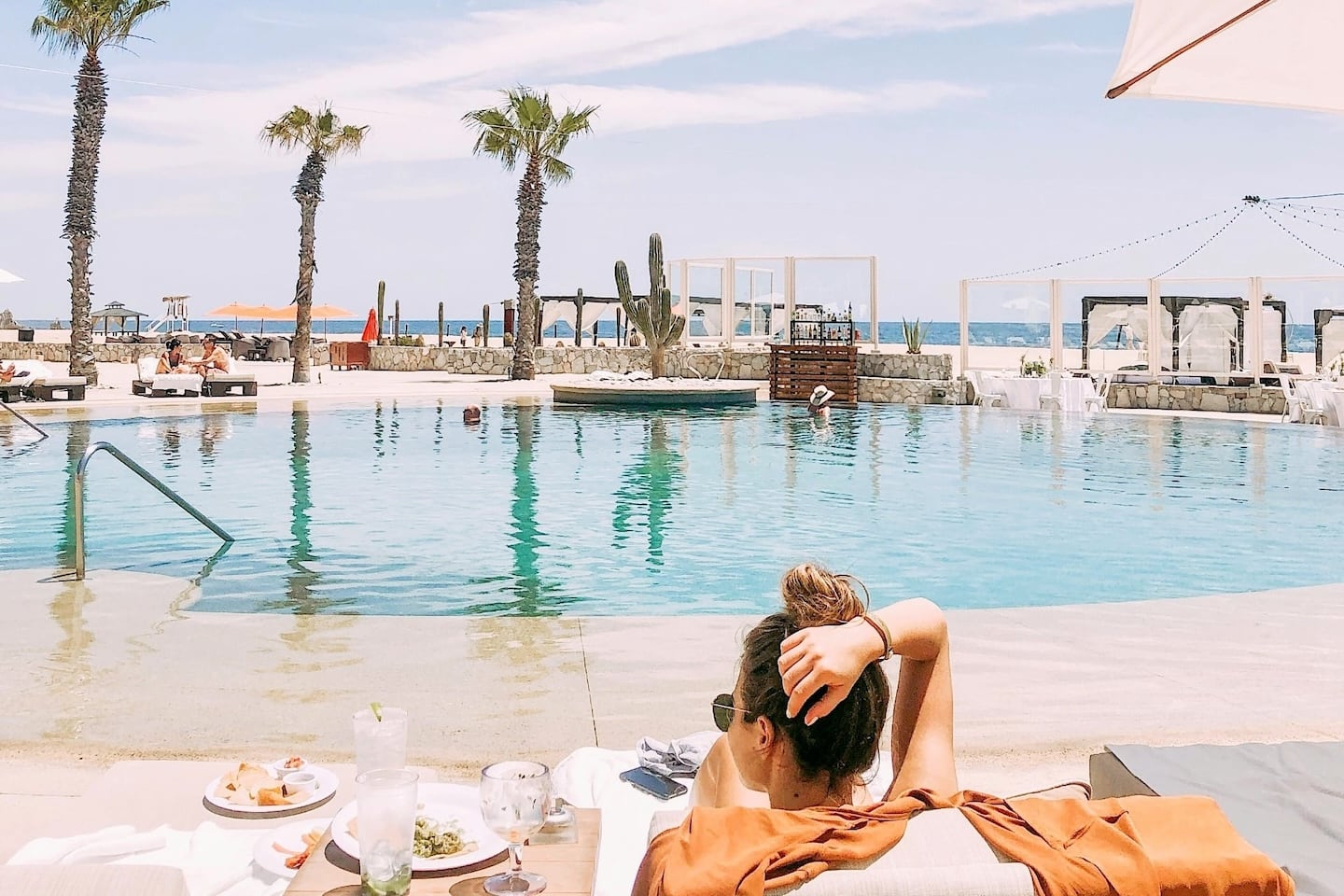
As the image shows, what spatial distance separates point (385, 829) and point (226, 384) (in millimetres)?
19353

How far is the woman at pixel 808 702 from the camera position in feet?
5.65

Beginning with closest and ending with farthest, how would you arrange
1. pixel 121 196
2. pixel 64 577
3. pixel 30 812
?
1. pixel 30 812
2. pixel 64 577
3. pixel 121 196

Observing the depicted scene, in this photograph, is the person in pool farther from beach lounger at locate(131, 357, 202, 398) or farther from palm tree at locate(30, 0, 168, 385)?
palm tree at locate(30, 0, 168, 385)

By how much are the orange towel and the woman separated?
18cm

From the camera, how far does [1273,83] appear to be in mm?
4145

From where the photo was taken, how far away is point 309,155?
25.1 metres

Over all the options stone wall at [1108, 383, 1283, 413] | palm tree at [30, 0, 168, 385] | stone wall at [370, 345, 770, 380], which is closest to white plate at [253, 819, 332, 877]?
stone wall at [1108, 383, 1283, 413]

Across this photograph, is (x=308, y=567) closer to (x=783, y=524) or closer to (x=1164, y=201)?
(x=783, y=524)

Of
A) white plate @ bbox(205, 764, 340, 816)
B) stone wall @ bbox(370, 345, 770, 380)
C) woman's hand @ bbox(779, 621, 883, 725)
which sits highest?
stone wall @ bbox(370, 345, 770, 380)

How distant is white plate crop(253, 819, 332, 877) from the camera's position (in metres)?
2.42

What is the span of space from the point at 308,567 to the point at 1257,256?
18767 millimetres

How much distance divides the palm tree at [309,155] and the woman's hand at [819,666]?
77.5 ft

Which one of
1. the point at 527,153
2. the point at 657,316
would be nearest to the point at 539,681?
the point at 657,316

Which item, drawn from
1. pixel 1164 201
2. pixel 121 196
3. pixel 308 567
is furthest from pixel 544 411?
pixel 1164 201
